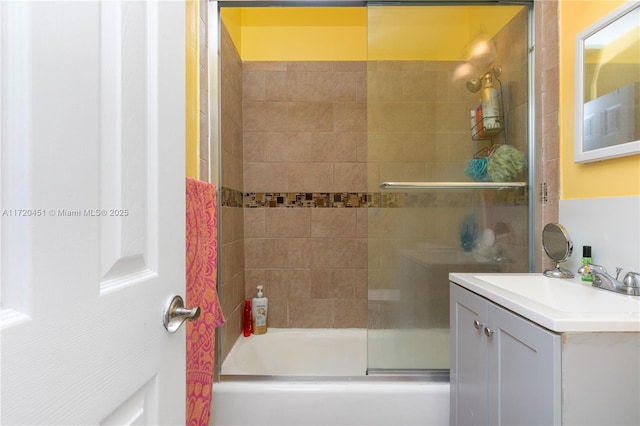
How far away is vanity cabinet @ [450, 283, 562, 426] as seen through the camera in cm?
71

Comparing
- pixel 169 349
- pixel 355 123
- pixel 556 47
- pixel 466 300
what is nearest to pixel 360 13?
pixel 355 123

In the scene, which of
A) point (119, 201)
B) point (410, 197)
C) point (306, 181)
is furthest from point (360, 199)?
point (119, 201)

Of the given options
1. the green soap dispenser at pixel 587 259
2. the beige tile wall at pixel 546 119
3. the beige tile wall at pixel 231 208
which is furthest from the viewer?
the beige tile wall at pixel 231 208

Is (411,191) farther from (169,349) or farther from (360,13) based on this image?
(360,13)

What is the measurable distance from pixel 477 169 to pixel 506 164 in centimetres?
13

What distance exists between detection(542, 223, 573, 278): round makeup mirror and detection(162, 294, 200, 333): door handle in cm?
131

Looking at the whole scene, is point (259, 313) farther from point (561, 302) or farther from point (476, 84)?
point (476, 84)

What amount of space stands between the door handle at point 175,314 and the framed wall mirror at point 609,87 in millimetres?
1284

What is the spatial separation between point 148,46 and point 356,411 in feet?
4.96

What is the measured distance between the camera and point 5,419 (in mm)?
308

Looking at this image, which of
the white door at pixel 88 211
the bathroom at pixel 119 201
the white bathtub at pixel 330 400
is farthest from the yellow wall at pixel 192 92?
the white bathtub at pixel 330 400

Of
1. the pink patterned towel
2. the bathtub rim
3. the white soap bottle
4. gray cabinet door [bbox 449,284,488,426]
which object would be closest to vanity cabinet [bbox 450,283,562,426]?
gray cabinet door [bbox 449,284,488,426]

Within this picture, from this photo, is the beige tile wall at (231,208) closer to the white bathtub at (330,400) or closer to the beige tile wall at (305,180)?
the beige tile wall at (305,180)

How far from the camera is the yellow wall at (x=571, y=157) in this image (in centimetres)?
103
